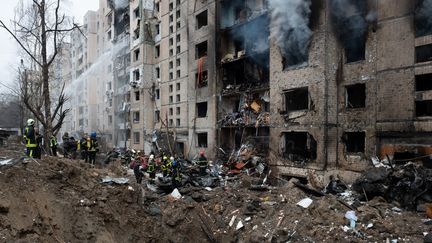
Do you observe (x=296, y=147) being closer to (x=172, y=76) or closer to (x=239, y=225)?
(x=239, y=225)

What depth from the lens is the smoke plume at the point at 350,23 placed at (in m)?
16.0

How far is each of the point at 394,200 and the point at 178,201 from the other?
26.0ft

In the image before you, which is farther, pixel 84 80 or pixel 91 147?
pixel 84 80

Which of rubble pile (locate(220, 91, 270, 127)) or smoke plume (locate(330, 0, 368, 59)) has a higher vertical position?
smoke plume (locate(330, 0, 368, 59))

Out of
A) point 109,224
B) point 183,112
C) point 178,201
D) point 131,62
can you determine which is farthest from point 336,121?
point 131,62

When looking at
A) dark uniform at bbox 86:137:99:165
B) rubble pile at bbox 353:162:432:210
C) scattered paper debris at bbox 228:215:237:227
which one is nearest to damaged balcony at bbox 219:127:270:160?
rubble pile at bbox 353:162:432:210

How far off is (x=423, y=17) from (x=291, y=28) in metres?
6.31

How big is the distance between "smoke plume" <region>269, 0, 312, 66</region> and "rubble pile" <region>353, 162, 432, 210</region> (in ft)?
24.7

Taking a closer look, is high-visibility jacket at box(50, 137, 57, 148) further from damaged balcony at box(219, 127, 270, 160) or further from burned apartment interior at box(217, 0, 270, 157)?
A: burned apartment interior at box(217, 0, 270, 157)

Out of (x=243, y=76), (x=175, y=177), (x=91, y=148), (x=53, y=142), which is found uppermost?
(x=243, y=76)

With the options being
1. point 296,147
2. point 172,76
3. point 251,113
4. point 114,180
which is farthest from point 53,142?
point 172,76

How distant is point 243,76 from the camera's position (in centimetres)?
2478

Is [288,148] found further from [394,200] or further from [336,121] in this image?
[394,200]

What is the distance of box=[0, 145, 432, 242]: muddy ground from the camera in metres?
7.70
